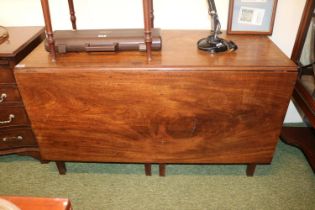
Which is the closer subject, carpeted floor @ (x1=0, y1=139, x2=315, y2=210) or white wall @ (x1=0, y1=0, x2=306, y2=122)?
carpeted floor @ (x1=0, y1=139, x2=315, y2=210)

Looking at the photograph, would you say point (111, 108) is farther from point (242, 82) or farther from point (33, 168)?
point (33, 168)

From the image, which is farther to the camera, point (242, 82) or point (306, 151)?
point (306, 151)

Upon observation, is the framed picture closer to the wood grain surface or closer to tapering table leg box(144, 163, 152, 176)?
the wood grain surface

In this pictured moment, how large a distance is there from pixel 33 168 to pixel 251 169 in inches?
49.8

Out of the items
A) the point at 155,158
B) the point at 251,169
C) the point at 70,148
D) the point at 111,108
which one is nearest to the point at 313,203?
the point at 251,169

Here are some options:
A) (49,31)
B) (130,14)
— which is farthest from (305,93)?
(49,31)

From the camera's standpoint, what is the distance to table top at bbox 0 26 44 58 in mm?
1316

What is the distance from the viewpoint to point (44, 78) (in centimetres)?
121

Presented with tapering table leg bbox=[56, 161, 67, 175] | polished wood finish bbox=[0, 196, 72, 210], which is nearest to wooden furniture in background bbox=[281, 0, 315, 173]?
polished wood finish bbox=[0, 196, 72, 210]

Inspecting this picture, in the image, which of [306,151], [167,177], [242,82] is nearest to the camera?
A: [242,82]

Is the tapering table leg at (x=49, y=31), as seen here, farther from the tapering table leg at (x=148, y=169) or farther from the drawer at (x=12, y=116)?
the tapering table leg at (x=148, y=169)

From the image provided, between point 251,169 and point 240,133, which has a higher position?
point 240,133

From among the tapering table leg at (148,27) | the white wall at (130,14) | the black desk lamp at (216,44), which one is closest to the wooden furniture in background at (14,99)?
the white wall at (130,14)

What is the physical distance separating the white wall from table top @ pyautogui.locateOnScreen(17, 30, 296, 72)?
0.88ft
